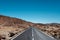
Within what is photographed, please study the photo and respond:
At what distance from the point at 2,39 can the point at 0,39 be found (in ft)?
2.60

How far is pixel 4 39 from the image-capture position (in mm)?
23156

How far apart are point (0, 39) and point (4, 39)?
101cm

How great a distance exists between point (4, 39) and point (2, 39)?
27 cm

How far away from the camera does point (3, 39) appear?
23.1m

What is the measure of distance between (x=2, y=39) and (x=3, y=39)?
0.46ft

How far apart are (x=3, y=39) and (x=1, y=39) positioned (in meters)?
0.33

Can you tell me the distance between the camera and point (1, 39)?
74.8ft

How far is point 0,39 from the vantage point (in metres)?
22.2
